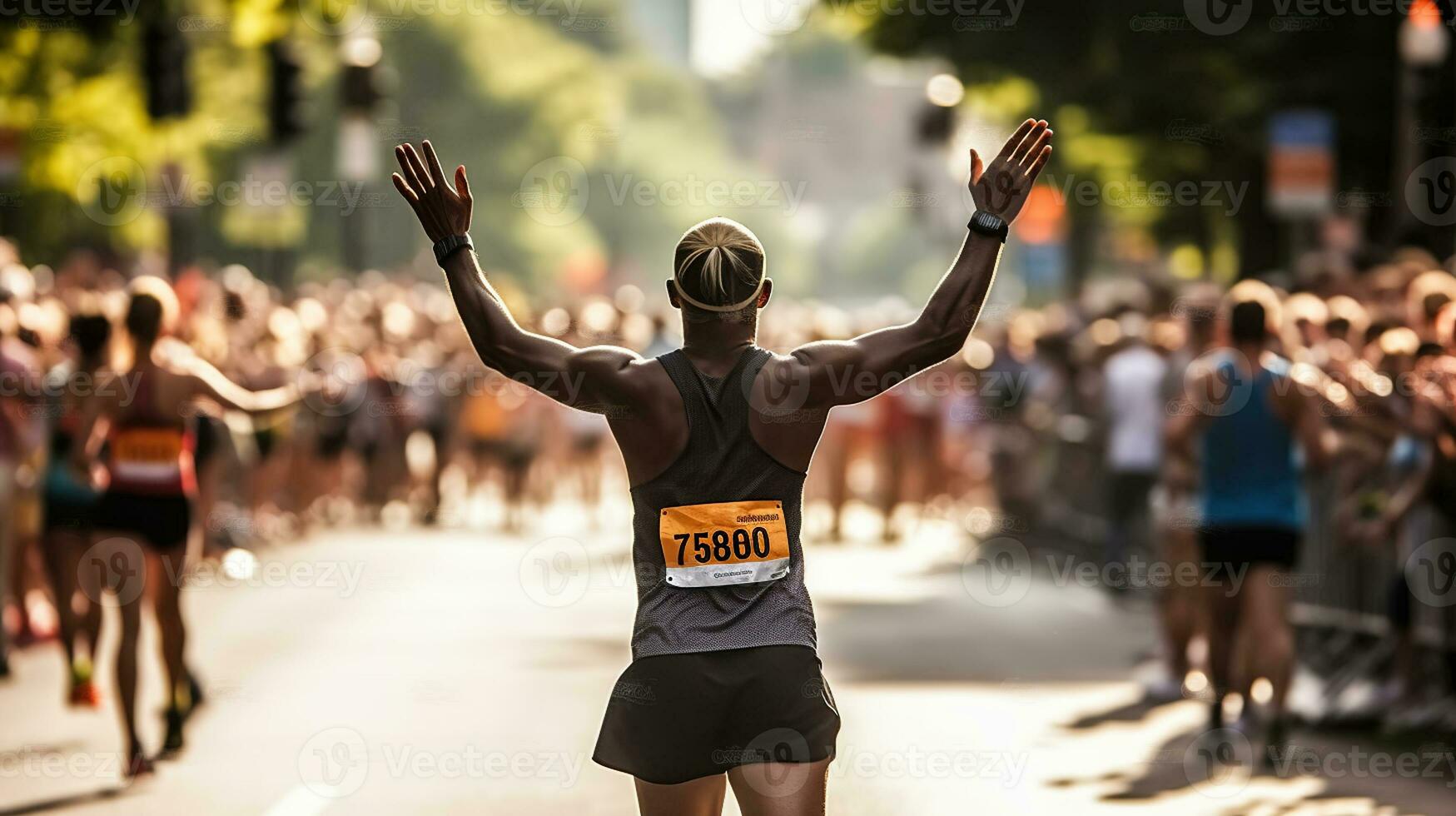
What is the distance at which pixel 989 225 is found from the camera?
18.5ft

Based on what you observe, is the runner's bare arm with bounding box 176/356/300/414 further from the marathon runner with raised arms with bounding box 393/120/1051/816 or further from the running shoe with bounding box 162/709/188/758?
the marathon runner with raised arms with bounding box 393/120/1051/816

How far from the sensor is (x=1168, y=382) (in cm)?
1430

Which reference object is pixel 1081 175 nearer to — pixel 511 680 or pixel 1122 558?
pixel 1122 558

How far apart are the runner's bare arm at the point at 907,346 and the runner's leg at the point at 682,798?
0.86 meters

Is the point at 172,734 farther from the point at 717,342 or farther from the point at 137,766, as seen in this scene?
the point at 717,342

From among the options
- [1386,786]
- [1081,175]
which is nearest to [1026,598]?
[1386,786]

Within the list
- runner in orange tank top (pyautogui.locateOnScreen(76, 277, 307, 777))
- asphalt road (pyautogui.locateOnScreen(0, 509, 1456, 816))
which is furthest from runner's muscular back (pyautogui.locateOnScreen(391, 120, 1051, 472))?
runner in orange tank top (pyautogui.locateOnScreen(76, 277, 307, 777))

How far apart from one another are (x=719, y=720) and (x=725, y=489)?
0.51 meters

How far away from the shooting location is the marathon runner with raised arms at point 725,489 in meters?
5.49

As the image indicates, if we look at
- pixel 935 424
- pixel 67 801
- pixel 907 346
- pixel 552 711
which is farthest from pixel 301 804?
pixel 935 424

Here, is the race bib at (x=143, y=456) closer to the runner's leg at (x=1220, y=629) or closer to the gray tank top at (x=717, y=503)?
the runner's leg at (x=1220, y=629)

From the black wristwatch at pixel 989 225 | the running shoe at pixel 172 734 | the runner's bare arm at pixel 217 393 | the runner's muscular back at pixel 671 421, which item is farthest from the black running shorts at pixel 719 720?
the running shoe at pixel 172 734

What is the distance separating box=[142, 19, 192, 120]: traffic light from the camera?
21.7m

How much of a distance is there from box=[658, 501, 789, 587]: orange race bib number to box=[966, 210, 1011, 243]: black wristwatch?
2.52ft
